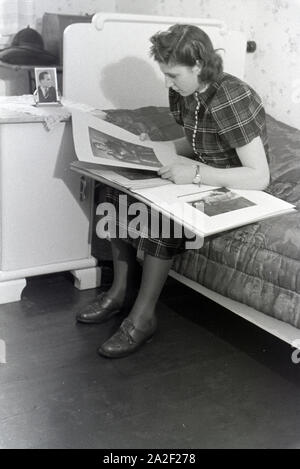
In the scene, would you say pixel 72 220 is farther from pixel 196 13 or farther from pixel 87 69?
pixel 196 13

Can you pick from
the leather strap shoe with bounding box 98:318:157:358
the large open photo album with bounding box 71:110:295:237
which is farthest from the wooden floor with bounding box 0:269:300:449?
the large open photo album with bounding box 71:110:295:237

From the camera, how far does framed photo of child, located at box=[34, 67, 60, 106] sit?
1.78 m

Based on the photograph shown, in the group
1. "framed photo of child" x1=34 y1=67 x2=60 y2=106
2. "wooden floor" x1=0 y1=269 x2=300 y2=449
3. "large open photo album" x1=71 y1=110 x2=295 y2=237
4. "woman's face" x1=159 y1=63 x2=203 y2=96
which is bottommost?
"wooden floor" x1=0 y1=269 x2=300 y2=449

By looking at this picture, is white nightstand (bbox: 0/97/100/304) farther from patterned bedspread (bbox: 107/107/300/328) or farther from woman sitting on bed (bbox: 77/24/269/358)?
patterned bedspread (bbox: 107/107/300/328)

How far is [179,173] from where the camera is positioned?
149cm

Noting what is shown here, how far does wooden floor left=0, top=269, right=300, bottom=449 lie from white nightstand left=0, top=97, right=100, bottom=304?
4.1 inches

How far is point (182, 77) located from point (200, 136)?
19cm

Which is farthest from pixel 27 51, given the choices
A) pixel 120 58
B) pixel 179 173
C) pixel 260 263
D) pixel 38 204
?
pixel 260 263

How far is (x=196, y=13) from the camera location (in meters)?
2.56

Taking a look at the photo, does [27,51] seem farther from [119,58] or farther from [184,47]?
[184,47]

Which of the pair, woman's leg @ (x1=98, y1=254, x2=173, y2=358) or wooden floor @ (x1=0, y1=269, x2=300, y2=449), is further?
woman's leg @ (x1=98, y1=254, x2=173, y2=358)

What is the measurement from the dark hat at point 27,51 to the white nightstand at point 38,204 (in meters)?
0.86

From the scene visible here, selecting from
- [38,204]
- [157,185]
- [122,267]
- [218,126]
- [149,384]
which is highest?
[218,126]

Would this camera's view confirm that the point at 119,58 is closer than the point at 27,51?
Yes
